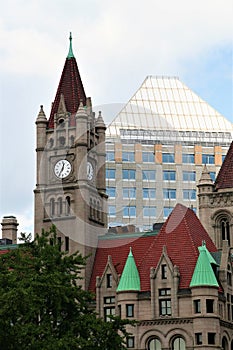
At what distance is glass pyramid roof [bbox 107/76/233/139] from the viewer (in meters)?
174

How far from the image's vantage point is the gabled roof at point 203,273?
109 metres

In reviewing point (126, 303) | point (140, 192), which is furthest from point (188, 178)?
point (126, 303)

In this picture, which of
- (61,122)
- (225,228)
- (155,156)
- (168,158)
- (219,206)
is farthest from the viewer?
(168,158)

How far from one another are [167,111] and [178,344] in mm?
73738

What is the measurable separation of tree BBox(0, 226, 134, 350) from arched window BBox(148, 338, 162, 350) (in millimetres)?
20025

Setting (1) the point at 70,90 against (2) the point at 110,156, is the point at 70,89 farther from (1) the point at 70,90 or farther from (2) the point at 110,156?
(2) the point at 110,156

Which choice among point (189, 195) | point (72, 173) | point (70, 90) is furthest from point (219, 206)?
point (189, 195)

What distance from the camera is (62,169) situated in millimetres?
122625

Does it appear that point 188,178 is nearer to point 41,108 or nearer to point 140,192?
point 140,192

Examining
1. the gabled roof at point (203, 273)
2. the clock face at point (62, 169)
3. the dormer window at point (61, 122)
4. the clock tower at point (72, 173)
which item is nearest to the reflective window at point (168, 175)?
the clock tower at point (72, 173)

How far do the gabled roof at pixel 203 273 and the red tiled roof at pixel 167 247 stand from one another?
4.31 ft

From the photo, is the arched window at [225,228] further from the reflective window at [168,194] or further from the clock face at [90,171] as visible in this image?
the reflective window at [168,194]

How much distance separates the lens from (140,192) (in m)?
168

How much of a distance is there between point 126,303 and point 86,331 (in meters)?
24.2
